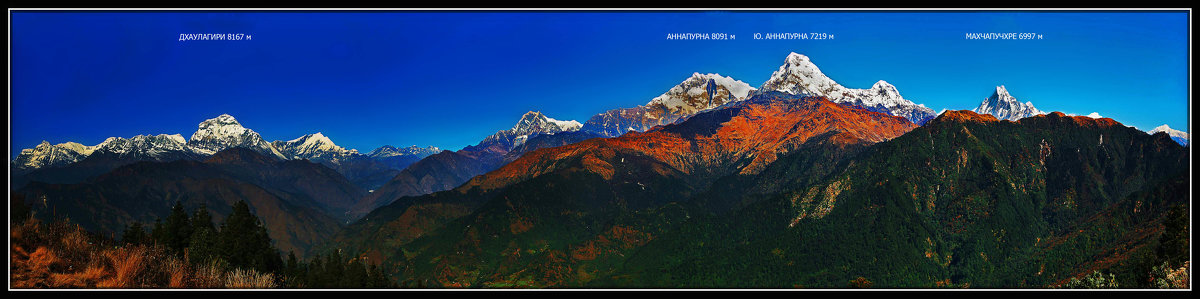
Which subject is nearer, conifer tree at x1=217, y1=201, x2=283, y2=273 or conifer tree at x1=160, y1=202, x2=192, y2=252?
conifer tree at x1=217, y1=201, x2=283, y2=273

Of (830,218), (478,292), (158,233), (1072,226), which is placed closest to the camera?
(478,292)

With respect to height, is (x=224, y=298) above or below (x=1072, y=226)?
above

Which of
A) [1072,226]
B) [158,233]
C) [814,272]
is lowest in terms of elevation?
[814,272]

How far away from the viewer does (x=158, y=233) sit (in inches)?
1341

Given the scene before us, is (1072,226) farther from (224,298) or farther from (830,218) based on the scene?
(224,298)

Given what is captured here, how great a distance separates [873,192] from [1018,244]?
132 ft

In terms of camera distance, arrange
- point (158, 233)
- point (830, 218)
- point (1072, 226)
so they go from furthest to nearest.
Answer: point (830, 218) → point (1072, 226) → point (158, 233)

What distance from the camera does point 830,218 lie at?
189000 millimetres

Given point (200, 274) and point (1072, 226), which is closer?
point (200, 274)

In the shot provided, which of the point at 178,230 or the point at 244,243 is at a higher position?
the point at 178,230

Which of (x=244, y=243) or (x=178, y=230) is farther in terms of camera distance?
(x=178, y=230)

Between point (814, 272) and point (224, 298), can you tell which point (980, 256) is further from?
point (224, 298)

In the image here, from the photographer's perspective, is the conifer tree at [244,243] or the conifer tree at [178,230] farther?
the conifer tree at [178,230]

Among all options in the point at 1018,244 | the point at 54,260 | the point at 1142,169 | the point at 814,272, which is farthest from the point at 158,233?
the point at 1142,169
